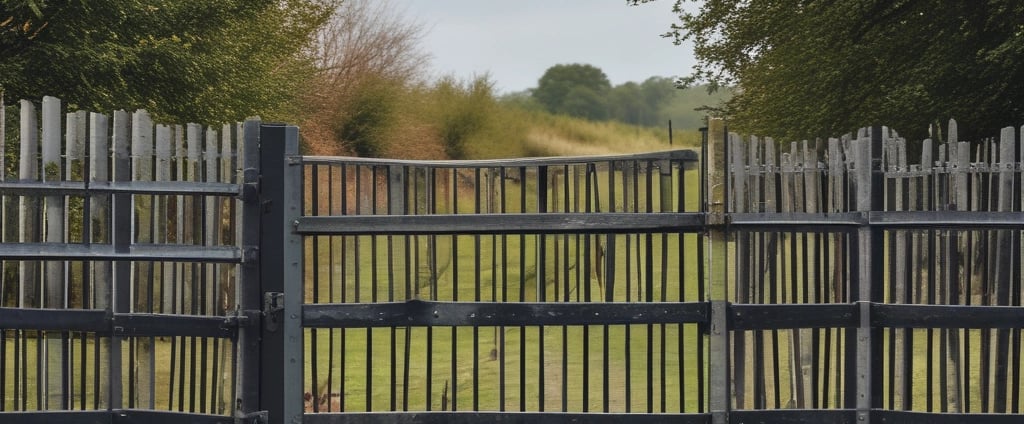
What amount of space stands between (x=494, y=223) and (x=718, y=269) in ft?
4.04

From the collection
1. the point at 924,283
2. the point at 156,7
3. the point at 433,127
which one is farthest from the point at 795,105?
the point at 433,127

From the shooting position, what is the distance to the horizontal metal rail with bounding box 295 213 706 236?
23.3ft

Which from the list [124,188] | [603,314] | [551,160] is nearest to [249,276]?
[124,188]

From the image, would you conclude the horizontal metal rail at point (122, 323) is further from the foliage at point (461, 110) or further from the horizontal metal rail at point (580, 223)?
the foliage at point (461, 110)

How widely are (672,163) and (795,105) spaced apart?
22.6 metres

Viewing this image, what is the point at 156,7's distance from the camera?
2516 centimetres

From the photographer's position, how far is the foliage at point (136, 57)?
22.8 meters

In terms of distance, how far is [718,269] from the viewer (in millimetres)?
7320

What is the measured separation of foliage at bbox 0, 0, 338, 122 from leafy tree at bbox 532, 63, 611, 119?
13054 centimetres

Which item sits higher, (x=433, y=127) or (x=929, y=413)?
(x=433, y=127)

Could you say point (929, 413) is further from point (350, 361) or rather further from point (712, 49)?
point (712, 49)

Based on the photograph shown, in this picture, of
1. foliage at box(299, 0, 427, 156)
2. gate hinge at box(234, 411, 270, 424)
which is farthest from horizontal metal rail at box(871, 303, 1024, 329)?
foliage at box(299, 0, 427, 156)

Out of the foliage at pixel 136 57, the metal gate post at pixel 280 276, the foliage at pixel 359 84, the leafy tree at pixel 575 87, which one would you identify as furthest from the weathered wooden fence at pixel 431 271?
the leafy tree at pixel 575 87

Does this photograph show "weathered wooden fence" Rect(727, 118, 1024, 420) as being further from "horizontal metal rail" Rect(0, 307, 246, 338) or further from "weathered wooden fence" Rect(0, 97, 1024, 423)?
"horizontal metal rail" Rect(0, 307, 246, 338)
